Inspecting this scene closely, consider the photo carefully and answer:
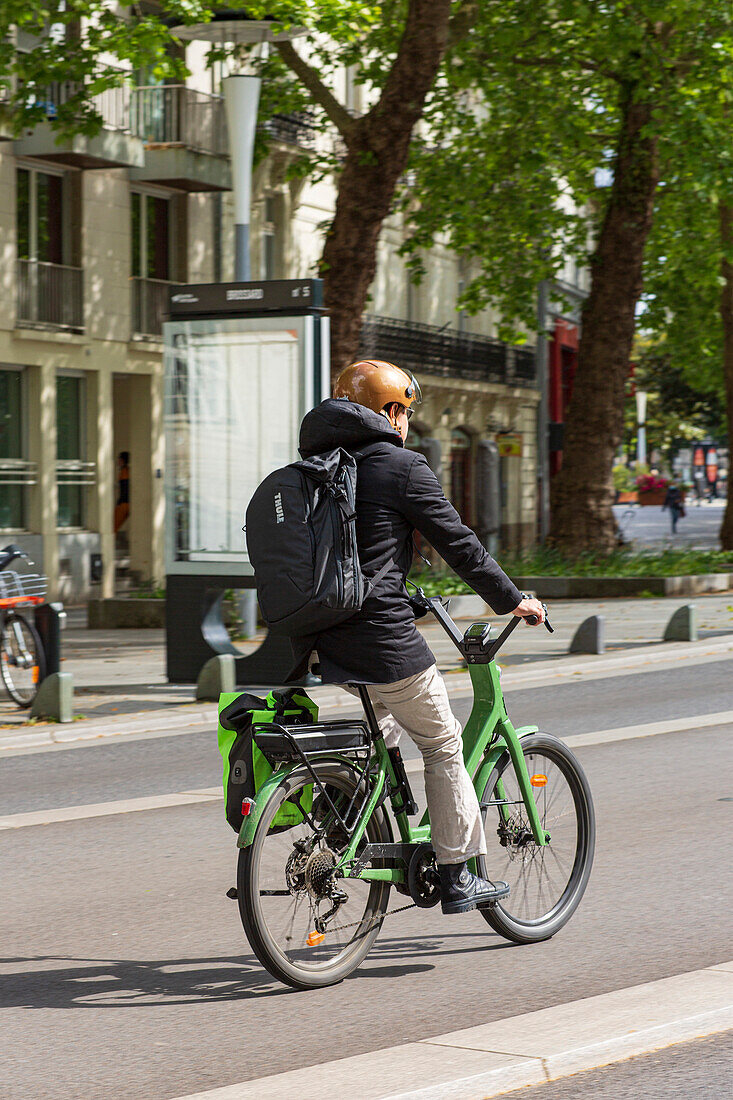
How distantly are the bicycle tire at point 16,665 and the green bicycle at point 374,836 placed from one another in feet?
22.9

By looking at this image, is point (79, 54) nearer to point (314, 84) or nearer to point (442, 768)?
point (314, 84)

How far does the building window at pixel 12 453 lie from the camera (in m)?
25.1

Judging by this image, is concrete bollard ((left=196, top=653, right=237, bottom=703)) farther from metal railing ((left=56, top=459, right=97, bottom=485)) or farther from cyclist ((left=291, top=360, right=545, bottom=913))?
metal railing ((left=56, top=459, right=97, bottom=485))

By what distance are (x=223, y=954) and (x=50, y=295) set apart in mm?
21280

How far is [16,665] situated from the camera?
11.9 meters

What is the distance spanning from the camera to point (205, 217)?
29250 millimetres

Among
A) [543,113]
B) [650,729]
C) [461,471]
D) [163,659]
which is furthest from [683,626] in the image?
[461,471]

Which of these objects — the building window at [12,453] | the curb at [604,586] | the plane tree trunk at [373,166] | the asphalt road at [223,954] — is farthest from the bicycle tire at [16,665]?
the building window at [12,453]

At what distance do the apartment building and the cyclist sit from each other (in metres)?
18.1

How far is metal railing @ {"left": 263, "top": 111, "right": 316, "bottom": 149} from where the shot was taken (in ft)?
101

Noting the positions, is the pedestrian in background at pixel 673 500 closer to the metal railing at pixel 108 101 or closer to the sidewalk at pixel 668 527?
the sidewalk at pixel 668 527

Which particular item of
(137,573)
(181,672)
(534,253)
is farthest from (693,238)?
(181,672)

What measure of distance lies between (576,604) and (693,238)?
312 inches

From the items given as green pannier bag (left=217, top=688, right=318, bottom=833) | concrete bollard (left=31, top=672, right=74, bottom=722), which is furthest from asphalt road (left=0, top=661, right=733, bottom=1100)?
concrete bollard (left=31, top=672, right=74, bottom=722)
